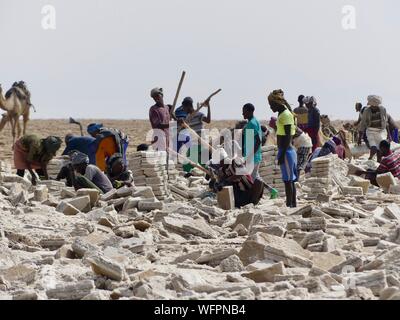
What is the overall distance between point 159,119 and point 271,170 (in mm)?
1849

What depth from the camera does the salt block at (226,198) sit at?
11.6 m

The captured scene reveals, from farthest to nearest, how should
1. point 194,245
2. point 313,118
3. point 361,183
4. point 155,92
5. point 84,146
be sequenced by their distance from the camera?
point 313,118
point 155,92
point 84,146
point 361,183
point 194,245

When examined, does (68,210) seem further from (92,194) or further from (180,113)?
(180,113)

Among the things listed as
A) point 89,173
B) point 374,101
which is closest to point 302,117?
point 374,101

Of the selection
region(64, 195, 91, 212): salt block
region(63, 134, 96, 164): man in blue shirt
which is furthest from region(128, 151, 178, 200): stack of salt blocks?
region(64, 195, 91, 212): salt block

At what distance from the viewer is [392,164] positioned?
45.9 feet

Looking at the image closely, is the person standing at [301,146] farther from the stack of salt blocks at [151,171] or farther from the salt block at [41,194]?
the salt block at [41,194]

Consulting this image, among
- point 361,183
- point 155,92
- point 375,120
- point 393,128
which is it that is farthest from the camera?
point 393,128

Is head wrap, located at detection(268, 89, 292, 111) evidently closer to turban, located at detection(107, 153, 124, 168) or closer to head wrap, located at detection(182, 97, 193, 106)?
turban, located at detection(107, 153, 124, 168)

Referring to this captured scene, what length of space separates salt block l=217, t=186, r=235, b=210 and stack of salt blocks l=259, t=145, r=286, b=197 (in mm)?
1856

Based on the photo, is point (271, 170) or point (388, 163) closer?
point (271, 170)

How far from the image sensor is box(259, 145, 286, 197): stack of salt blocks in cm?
1348

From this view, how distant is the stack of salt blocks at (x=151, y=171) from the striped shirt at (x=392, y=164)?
294 centimetres

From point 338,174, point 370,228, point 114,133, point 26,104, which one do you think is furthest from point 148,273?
point 26,104
